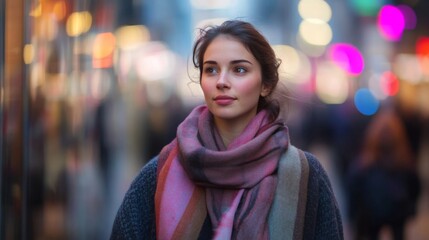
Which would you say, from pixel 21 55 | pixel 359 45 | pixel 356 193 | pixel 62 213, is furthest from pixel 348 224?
pixel 21 55

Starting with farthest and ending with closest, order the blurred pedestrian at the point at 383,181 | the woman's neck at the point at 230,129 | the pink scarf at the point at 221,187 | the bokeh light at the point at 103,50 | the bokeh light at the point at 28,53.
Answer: the bokeh light at the point at 103,50
the blurred pedestrian at the point at 383,181
the bokeh light at the point at 28,53
the woman's neck at the point at 230,129
the pink scarf at the point at 221,187

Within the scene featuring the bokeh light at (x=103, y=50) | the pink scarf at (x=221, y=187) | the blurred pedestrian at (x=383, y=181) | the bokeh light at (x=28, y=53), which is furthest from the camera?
the bokeh light at (x=103, y=50)

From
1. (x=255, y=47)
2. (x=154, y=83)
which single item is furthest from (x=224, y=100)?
(x=154, y=83)

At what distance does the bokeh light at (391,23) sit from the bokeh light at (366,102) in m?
0.36

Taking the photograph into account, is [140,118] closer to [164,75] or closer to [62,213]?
[164,75]

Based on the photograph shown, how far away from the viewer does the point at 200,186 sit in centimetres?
191

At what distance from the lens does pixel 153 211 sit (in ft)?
6.40

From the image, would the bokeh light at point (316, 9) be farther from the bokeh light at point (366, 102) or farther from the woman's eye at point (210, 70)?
the woman's eye at point (210, 70)

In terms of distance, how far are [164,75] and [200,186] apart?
2.85m

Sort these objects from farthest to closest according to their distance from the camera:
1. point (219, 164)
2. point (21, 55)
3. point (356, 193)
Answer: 1. point (356, 193)
2. point (21, 55)
3. point (219, 164)

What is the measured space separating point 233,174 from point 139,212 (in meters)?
0.26

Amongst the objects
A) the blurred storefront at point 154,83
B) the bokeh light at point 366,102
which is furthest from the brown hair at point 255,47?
the bokeh light at point 366,102

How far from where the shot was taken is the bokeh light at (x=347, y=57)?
4.56m

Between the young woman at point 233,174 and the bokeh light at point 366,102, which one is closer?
the young woman at point 233,174
